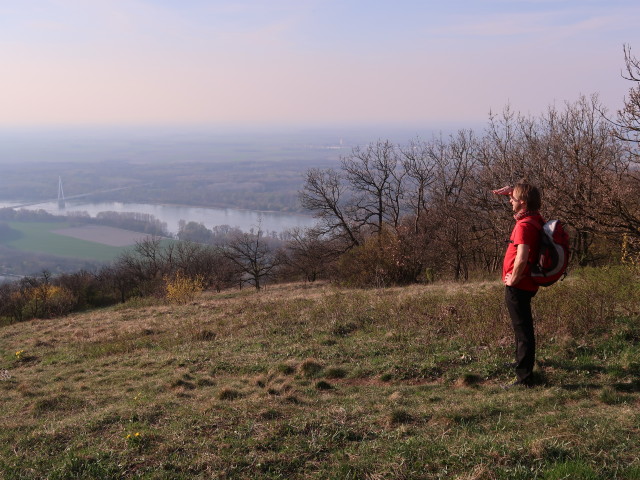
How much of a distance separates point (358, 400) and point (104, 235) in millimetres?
92102

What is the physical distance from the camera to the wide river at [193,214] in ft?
301

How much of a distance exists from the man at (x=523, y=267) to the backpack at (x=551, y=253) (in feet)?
0.17

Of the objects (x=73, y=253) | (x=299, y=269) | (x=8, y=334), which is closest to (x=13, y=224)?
(x=73, y=253)

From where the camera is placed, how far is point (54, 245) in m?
80.8

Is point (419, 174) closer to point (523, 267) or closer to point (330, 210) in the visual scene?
point (330, 210)

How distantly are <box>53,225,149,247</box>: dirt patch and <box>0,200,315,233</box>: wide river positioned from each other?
748 cm

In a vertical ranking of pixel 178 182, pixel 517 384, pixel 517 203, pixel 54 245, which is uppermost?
pixel 178 182

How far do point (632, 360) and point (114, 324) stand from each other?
14.9 metres

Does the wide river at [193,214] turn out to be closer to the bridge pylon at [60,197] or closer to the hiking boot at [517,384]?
the bridge pylon at [60,197]

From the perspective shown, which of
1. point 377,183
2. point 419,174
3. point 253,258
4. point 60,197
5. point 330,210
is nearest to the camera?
point 419,174

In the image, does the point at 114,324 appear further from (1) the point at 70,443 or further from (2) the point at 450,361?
(2) the point at 450,361

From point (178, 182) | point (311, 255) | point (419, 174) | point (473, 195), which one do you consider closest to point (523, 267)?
point (473, 195)

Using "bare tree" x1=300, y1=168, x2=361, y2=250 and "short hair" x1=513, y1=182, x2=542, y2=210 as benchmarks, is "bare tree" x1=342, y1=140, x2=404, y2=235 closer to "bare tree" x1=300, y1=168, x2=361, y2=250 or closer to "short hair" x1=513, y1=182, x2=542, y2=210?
"bare tree" x1=300, y1=168, x2=361, y2=250

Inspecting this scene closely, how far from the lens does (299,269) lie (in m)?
39.3
